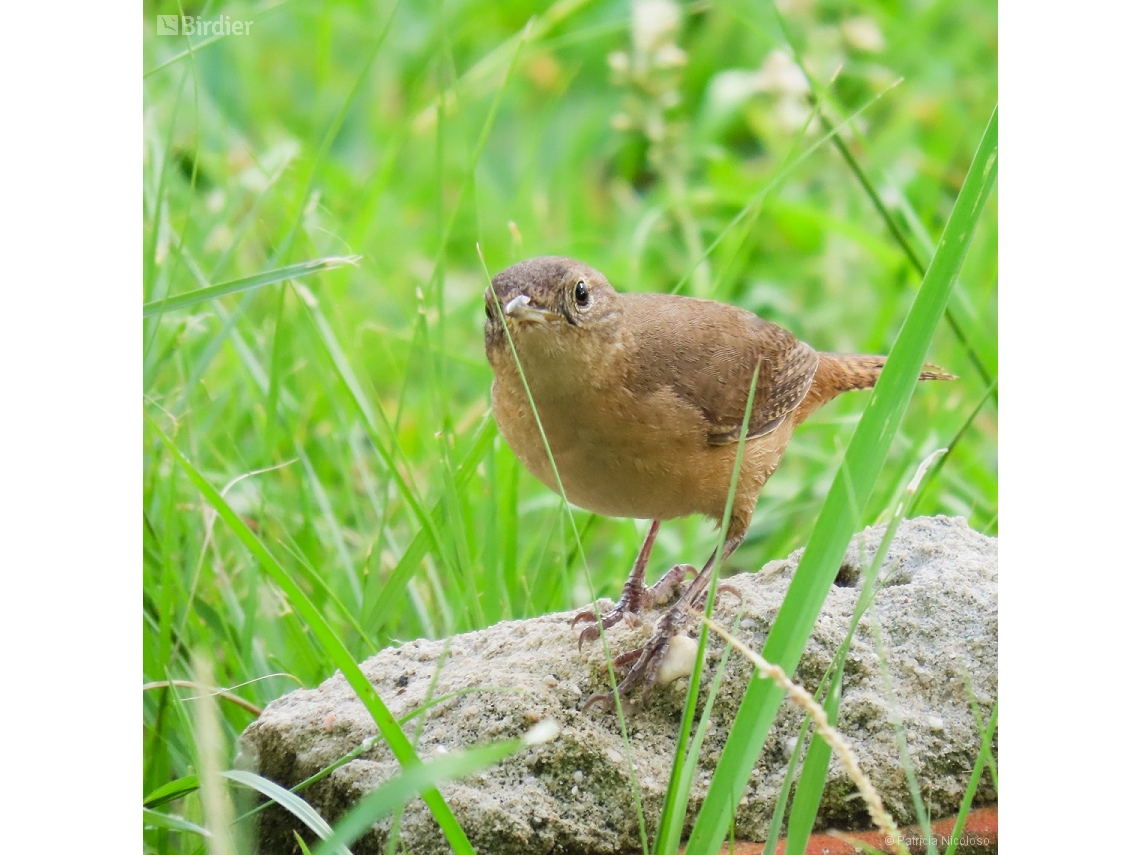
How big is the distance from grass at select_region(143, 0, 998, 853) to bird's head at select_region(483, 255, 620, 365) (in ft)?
1.04

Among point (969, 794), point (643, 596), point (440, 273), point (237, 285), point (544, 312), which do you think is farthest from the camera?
point (440, 273)

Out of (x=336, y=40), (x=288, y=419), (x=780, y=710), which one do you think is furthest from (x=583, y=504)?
(x=336, y=40)

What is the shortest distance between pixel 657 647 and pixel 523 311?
0.84m

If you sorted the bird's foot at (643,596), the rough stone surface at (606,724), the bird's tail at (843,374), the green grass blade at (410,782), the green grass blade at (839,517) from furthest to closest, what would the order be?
the bird's tail at (843,374), the bird's foot at (643,596), the rough stone surface at (606,724), the green grass blade at (839,517), the green grass blade at (410,782)

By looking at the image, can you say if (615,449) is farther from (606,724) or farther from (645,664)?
(606,724)

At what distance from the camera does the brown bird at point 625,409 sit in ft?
9.77

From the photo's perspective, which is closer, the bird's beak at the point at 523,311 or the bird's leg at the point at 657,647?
the bird's leg at the point at 657,647

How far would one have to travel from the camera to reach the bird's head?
9.70 feet

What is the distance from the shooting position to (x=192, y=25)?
300 cm

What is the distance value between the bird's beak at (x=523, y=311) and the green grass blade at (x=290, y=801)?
1162 mm

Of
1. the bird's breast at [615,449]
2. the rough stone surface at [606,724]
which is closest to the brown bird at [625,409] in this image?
the bird's breast at [615,449]

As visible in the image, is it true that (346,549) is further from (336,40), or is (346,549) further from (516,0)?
(516,0)

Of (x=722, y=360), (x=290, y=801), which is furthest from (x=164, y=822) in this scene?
(x=722, y=360)

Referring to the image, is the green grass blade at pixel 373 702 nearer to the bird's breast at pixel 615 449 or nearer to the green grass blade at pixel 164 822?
the green grass blade at pixel 164 822
